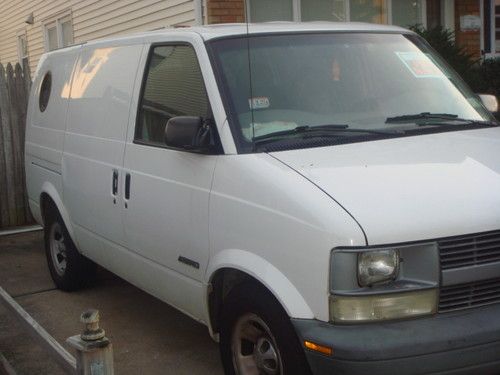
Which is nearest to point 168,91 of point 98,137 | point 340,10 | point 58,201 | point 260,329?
point 98,137

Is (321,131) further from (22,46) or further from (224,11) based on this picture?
(22,46)

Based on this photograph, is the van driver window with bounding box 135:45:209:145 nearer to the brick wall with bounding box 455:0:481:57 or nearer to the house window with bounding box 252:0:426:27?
the house window with bounding box 252:0:426:27

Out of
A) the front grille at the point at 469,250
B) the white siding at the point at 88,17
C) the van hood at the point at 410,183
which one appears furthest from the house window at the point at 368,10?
the front grille at the point at 469,250

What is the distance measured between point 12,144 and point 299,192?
670 cm

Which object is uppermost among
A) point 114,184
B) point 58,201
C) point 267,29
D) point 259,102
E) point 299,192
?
point 267,29

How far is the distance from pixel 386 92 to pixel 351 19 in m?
7.49

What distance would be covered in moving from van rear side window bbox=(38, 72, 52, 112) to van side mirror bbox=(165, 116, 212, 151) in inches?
118

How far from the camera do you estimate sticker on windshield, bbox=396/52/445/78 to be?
14.5 ft

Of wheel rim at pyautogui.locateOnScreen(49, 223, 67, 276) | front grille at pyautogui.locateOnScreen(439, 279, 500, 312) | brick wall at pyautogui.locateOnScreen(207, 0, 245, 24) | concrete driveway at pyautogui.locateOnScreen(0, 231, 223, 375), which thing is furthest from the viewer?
brick wall at pyautogui.locateOnScreen(207, 0, 245, 24)

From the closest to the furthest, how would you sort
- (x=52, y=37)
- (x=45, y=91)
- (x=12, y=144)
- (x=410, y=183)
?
(x=410, y=183) < (x=45, y=91) < (x=12, y=144) < (x=52, y=37)

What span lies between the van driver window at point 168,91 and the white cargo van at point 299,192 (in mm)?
14

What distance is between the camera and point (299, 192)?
3.18 meters

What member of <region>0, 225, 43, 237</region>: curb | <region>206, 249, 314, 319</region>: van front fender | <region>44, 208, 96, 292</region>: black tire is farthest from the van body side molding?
<region>0, 225, 43, 237</region>: curb

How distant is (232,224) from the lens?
3.55 meters
